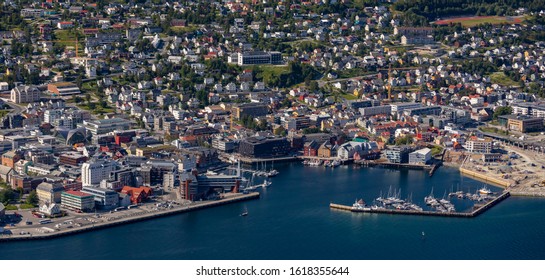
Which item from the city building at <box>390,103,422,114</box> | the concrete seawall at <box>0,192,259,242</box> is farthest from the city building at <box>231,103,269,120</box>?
the concrete seawall at <box>0,192,259,242</box>

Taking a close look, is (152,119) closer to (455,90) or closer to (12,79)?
(12,79)

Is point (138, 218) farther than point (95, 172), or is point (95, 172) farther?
point (95, 172)

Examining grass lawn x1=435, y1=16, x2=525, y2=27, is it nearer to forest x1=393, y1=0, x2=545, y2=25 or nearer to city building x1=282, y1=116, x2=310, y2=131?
forest x1=393, y1=0, x2=545, y2=25

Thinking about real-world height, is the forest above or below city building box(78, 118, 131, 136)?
above

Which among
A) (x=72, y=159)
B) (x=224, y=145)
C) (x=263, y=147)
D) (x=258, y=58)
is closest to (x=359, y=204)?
(x=263, y=147)

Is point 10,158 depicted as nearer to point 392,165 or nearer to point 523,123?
point 392,165

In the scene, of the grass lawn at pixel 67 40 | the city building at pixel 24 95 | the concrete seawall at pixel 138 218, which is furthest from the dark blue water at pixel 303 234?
the grass lawn at pixel 67 40

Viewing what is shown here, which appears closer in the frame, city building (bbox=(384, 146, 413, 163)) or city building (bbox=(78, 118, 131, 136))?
city building (bbox=(384, 146, 413, 163))
